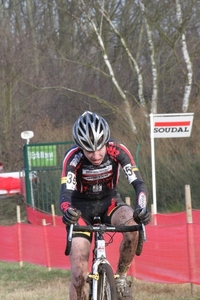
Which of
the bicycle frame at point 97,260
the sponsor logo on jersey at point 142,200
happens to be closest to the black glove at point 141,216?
the sponsor logo on jersey at point 142,200

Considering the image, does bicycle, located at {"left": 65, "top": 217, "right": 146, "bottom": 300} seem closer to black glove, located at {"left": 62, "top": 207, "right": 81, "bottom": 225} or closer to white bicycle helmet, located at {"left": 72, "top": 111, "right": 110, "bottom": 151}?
black glove, located at {"left": 62, "top": 207, "right": 81, "bottom": 225}

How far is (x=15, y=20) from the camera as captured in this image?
3431 cm

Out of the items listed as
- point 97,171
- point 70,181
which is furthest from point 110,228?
point 97,171

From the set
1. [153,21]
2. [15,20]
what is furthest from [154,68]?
[15,20]

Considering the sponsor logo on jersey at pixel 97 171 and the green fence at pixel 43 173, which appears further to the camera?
the green fence at pixel 43 173

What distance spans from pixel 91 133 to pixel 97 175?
0.55m

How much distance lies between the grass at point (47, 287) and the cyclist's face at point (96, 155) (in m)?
3.00

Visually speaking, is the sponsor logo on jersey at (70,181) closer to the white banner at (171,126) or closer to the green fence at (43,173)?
the white banner at (171,126)

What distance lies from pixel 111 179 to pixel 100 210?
0.30 meters

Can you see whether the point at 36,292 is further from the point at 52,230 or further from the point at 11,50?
the point at 11,50

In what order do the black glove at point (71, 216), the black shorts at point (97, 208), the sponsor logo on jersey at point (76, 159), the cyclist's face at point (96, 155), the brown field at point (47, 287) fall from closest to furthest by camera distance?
the black glove at point (71, 216), the cyclist's face at point (96, 155), the sponsor logo on jersey at point (76, 159), the black shorts at point (97, 208), the brown field at point (47, 287)

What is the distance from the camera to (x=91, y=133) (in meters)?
6.28

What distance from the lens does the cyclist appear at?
6.30m

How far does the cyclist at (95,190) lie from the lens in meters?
6.30
